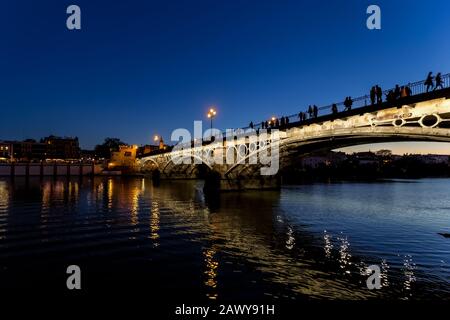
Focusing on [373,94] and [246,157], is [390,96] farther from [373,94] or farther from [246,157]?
[246,157]

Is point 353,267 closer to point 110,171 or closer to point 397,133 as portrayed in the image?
point 397,133

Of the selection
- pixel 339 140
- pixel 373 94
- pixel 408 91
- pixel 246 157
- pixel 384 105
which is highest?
pixel 373 94

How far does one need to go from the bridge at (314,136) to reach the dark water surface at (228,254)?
Result: 267 inches

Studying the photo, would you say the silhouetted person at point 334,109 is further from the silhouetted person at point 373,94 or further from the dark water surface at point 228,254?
the dark water surface at point 228,254

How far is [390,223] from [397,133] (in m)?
6.66

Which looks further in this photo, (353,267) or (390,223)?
(390,223)

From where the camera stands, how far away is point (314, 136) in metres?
32.9

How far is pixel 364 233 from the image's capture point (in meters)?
21.0

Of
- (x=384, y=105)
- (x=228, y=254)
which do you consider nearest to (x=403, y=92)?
(x=384, y=105)

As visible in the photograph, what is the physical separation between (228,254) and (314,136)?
20468mm

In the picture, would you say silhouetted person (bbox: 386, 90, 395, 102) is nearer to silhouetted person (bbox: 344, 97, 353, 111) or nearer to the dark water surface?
silhouetted person (bbox: 344, 97, 353, 111)

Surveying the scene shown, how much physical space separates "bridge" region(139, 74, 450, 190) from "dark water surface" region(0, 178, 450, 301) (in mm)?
6786
